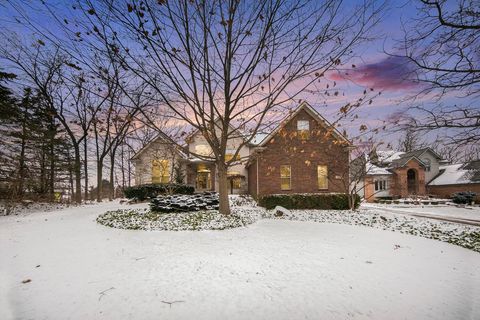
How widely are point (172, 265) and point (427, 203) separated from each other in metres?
29.9

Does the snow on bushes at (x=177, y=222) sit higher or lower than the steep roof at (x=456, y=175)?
lower

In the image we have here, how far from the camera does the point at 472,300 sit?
398 cm

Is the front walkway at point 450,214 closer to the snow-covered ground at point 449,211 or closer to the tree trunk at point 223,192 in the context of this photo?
the snow-covered ground at point 449,211

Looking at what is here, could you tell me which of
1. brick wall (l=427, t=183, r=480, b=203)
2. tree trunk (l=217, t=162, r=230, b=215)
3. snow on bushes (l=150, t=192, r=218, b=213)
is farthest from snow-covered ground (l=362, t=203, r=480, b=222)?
snow on bushes (l=150, t=192, r=218, b=213)

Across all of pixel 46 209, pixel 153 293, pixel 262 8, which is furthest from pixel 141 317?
pixel 46 209

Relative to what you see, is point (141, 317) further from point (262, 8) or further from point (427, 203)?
point (427, 203)

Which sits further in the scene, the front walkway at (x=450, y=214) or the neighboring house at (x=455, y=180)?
the neighboring house at (x=455, y=180)

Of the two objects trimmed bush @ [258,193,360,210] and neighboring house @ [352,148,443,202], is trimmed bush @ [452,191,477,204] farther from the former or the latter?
trimmed bush @ [258,193,360,210]

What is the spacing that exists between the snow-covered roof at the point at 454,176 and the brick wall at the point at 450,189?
0.41 metres

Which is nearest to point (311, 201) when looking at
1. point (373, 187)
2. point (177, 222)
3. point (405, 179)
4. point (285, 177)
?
point (285, 177)

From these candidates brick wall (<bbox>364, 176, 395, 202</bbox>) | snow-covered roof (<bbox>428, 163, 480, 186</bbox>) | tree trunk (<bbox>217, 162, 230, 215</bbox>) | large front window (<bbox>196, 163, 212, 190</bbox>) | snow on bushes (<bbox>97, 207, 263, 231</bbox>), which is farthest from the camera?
brick wall (<bbox>364, 176, 395, 202</bbox>)

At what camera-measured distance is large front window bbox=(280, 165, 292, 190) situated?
19.4 metres

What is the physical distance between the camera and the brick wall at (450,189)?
27397 mm

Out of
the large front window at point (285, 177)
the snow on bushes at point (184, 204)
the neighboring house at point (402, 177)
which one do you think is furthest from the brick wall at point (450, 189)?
the snow on bushes at point (184, 204)
